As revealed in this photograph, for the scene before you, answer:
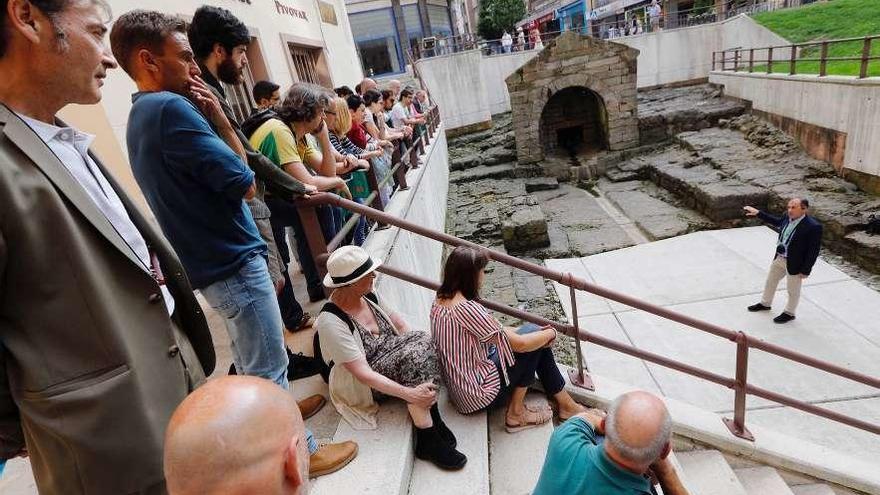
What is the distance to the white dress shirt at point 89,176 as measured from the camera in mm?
1070

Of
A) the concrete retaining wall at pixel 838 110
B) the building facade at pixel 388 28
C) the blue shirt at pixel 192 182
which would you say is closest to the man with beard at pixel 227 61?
the blue shirt at pixel 192 182

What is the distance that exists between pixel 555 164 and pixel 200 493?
561 inches

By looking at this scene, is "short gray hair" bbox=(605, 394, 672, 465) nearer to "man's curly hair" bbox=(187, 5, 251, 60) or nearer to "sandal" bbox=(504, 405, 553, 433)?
"sandal" bbox=(504, 405, 553, 433)

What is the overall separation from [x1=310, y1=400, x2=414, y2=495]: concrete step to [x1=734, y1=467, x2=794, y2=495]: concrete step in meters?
2.32

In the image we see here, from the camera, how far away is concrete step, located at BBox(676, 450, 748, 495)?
264 centimetres

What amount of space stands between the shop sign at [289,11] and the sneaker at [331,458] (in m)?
7.42

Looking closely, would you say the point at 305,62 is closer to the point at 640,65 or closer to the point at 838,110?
the point at 838,110

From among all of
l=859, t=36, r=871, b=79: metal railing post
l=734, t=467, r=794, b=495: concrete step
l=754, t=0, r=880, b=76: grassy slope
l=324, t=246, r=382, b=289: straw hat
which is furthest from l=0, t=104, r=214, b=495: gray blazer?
l=754, t=0, r=880, b=76: grassy slope

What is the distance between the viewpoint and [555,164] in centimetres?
1398

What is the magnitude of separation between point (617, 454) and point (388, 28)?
30.0m

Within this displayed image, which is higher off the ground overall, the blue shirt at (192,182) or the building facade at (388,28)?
the building facade at (388,28)

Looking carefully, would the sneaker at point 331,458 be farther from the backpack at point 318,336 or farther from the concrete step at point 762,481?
the concrete step at point 762,481

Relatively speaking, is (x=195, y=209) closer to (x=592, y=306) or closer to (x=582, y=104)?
(x=592, y=306)

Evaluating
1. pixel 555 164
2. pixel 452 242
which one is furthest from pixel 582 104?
pixel 452 242
